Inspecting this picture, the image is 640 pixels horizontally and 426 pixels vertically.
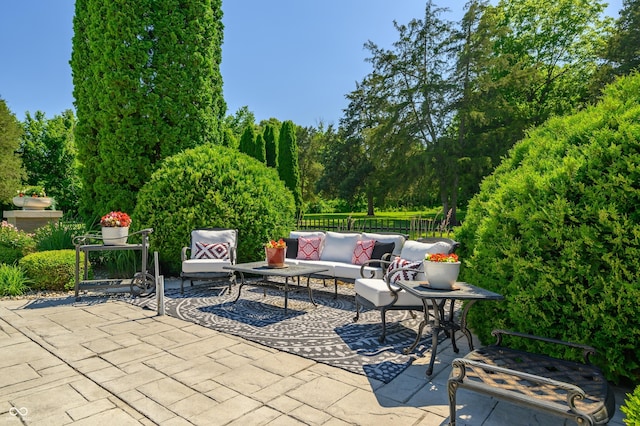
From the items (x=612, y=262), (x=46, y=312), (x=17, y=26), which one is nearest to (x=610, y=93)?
(x=612, y=262)

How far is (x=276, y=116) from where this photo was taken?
126 ft

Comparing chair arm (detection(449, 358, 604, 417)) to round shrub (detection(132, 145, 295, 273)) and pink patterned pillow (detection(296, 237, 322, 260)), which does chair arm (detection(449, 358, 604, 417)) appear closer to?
pink patterned pillow (detection(296, 237, 322, 260))

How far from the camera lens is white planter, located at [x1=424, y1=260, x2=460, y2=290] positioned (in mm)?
2977

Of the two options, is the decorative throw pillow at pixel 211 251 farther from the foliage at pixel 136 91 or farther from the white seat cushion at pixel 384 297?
the white seat cushion at pixel 384 297

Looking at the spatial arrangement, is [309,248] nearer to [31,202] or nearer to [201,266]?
[201,266]

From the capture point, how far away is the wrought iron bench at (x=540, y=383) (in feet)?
5.43

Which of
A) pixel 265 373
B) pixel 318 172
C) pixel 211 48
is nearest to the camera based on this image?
pixel 265 373

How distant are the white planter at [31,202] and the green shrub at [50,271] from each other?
3806mm

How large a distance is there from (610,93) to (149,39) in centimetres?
819

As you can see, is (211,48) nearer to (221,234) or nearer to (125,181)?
(125,181)

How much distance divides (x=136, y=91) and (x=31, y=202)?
4090mm

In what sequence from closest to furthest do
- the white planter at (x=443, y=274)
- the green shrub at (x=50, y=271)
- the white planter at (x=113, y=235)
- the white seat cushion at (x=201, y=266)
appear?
the white planter at (x=443, y=274) < the white planter at (x=113, y=235) < the white seat cushion at (x=201, y=266) < the green shrub at (x=50, y=271)

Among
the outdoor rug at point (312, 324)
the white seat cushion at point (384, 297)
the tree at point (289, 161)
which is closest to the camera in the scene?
the outdoor rug at point (312, 324)

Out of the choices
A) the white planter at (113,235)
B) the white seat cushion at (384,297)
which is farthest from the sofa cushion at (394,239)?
the white planter at (113,235)
